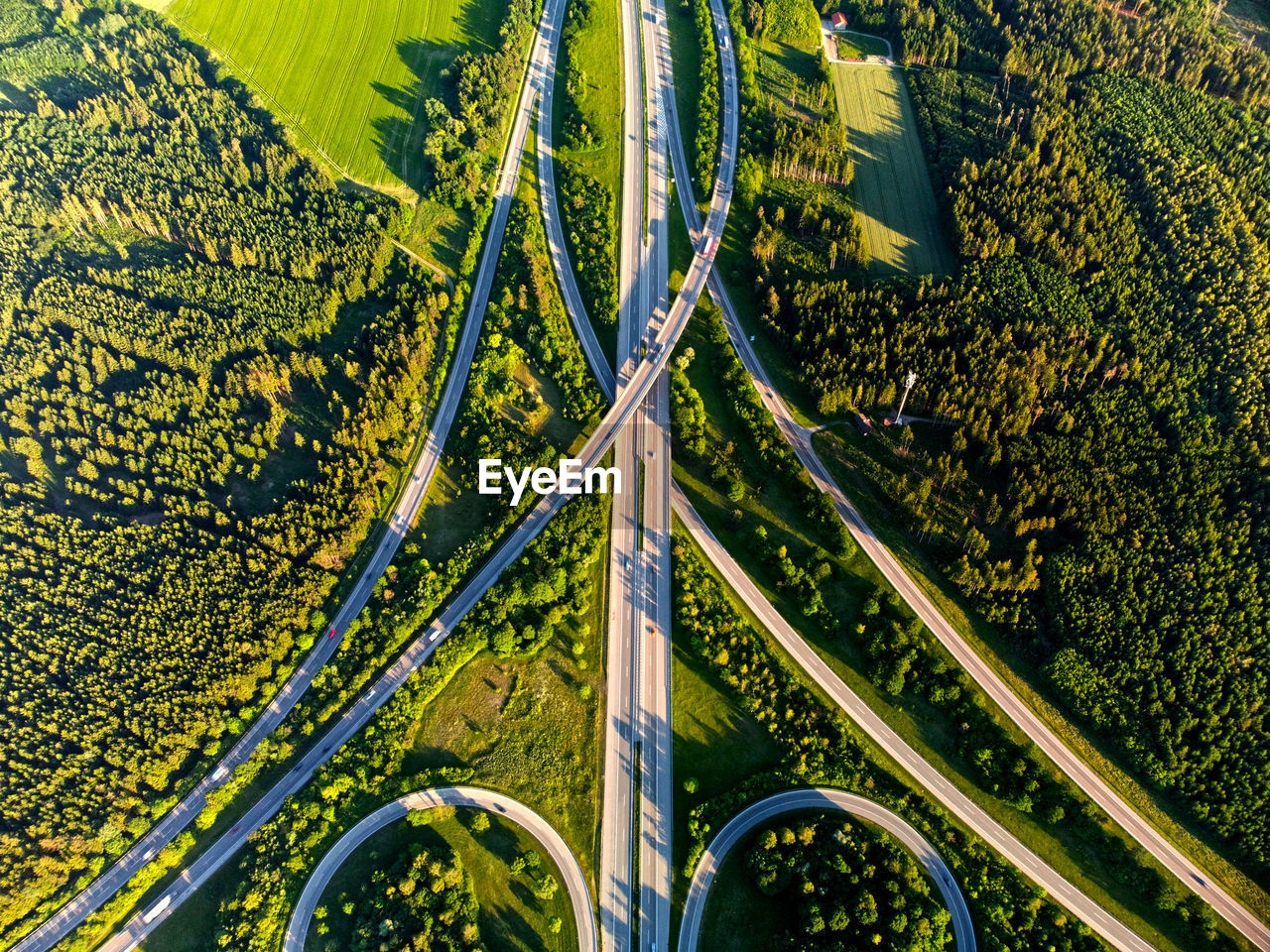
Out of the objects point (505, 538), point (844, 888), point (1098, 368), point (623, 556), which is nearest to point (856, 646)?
point (844, 888)

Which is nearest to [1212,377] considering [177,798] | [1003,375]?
[1003,375]

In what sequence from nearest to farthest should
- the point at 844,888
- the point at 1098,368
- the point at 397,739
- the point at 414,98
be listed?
the point at 844,888, the point at 397,739, the point at 1098,368, the point at 414,98

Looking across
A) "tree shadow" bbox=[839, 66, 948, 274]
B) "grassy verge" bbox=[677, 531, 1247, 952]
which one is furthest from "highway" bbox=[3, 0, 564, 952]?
"tree shadow" bbox=[839, 66, 948, 274]

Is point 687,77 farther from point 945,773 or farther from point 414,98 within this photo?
point 945,773

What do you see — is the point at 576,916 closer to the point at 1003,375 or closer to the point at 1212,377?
the point at 1003,375

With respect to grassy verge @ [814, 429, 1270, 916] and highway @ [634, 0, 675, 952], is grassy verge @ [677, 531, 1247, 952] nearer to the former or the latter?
highway @ [634, 0, 675, 952]
